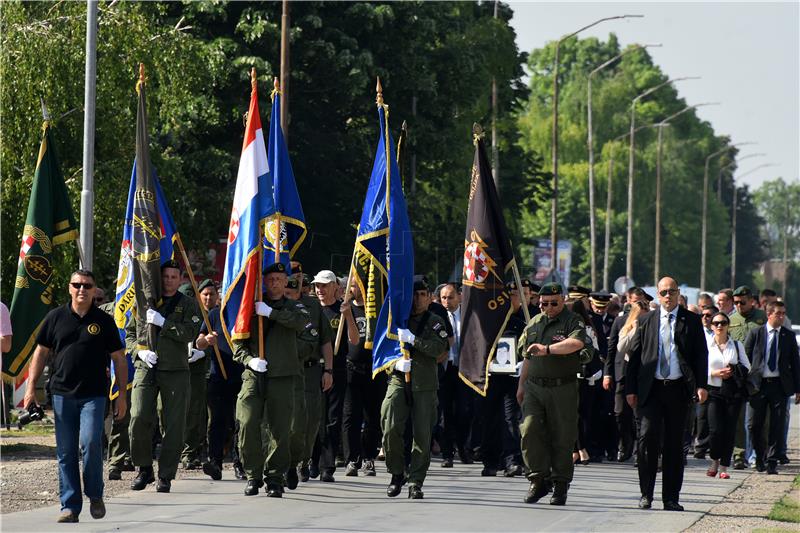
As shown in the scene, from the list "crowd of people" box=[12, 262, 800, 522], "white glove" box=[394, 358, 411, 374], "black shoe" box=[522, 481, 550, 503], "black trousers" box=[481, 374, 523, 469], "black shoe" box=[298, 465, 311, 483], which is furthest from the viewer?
"black trousers" box=[481, 374, 523, 469]

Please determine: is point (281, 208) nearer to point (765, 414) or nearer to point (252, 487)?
point (252, 487)

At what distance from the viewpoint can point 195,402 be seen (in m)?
15.7

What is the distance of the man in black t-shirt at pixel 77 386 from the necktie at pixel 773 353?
944cm

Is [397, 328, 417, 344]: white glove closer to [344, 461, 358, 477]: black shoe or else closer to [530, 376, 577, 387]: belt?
[530, 376, 577, 387]: belt

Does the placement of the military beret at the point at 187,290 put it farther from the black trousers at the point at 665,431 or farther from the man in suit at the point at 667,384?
the black trousers at the point at 665,431

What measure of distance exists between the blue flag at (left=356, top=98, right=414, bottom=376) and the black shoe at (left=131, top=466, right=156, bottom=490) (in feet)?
7.36

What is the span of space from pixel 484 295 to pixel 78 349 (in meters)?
5.31

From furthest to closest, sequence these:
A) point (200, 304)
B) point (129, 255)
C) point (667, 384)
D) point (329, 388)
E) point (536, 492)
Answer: point (129, 255) < point (200, 304) < point (329, 388) < point (536, 492) < point (667, 384)

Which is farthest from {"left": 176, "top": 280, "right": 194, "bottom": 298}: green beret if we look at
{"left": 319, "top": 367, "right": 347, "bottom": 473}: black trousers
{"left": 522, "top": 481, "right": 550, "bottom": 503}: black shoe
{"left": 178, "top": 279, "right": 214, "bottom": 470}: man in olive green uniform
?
{"left": 522, "top": 481, "right": 550, "bottom": 503}: black shoe

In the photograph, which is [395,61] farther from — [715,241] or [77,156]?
[715,241]

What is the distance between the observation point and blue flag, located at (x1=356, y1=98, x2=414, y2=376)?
14.8m

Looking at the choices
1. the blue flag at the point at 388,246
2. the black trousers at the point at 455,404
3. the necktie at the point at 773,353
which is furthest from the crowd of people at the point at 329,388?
the necktie at the point at 773,353

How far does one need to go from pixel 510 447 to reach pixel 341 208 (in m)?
20.4

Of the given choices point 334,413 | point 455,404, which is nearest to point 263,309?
point 334,413
